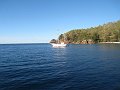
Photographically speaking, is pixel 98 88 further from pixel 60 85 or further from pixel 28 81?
pixel 28 81

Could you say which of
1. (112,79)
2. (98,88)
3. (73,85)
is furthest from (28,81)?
(112,79)

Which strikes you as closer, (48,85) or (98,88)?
(98,88)

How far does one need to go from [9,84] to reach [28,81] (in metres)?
3.08

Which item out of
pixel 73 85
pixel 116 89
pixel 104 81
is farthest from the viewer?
pixel 104 81

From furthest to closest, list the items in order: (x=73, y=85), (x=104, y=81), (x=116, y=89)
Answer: (x=104, y=81) < (x=73, y=85) < (x=116, y=89)

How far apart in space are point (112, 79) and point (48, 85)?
10.2 m

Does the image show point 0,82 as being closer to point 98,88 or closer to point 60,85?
point 60,85

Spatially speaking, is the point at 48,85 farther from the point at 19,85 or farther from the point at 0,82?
the point at 0,82

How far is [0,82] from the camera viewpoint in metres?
28.1

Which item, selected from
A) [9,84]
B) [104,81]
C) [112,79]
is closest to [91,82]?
[104,81]

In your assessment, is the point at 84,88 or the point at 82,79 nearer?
the point at 84,88

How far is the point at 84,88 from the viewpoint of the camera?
24672 mm

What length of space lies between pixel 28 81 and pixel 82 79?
27.8 ft

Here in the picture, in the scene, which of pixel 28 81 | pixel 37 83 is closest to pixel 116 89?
pixel 37 83
